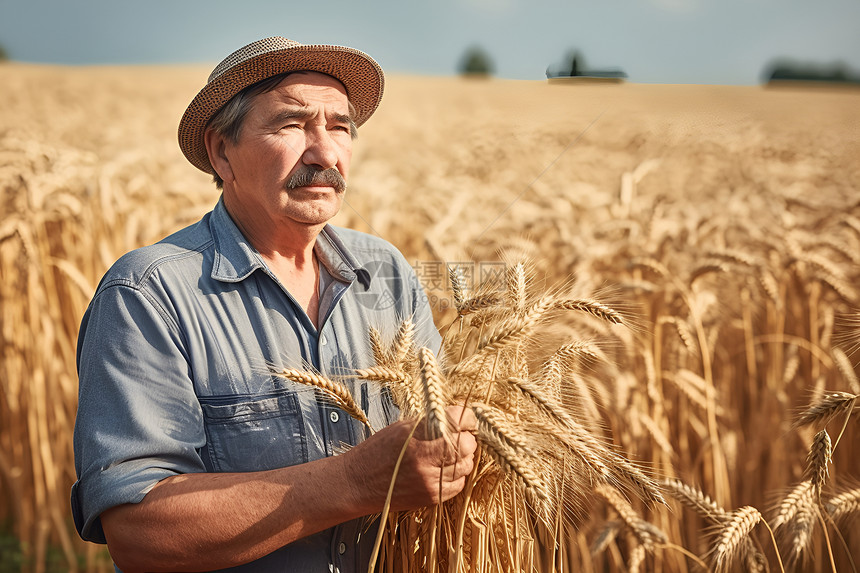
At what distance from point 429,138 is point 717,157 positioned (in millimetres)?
8324

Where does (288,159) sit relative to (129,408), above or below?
above

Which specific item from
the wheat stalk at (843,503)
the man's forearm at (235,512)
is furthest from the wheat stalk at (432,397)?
the wheat stalk at (843,503)

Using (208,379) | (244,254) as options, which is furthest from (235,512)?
(244,254)

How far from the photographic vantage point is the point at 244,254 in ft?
5.87

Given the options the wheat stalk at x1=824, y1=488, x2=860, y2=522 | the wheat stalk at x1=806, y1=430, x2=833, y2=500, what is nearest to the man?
the wheat stalk at x1=806, y1=430, x2=833, y2=500

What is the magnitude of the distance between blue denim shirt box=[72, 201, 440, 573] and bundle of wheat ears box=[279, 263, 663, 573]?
0.24m

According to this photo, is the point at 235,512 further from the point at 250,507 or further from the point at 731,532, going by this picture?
the point at 731,532

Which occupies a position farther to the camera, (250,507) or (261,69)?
(261,69)

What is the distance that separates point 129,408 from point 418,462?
2.22 ft

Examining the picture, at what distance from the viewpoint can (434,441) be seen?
1.30 metres

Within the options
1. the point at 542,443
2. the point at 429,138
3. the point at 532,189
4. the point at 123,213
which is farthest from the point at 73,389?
the point at 429,138

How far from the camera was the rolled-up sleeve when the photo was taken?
1430 millimetres

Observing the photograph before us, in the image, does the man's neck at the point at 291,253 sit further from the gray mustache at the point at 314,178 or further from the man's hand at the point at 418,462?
the man's hand at the point at 418,462

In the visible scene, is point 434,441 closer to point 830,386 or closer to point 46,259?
point 46,259
